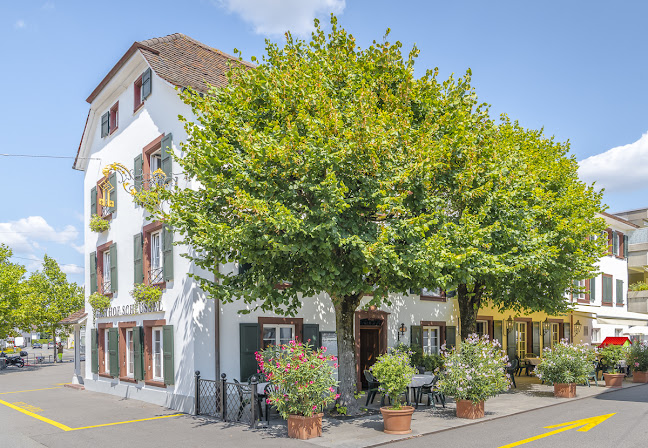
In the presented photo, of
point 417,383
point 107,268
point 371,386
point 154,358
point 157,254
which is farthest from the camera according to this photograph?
point 107,268

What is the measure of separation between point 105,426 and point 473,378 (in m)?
8.47

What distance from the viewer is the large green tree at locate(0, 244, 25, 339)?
3344cm

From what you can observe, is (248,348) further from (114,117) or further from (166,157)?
(114,117)

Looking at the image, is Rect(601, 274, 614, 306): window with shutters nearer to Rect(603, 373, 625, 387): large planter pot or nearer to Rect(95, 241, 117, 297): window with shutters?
Rect(603, 373, 625, 387): large planter pot

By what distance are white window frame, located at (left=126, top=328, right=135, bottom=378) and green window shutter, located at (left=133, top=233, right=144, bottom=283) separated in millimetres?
1984

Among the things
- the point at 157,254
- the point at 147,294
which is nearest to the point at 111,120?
the point at 157,254

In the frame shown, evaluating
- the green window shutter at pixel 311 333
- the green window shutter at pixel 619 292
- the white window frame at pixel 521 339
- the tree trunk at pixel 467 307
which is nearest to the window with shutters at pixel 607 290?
the green window shutter at pixel 619 292

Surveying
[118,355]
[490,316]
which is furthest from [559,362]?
[118,355]

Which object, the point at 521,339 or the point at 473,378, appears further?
the point at 521,339

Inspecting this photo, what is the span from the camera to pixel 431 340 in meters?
21.4

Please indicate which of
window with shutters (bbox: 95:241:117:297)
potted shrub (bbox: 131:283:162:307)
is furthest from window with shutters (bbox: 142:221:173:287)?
window with shutters (bbox: 95:241:117:297)

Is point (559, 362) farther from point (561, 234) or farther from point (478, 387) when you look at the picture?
point (478, 387)

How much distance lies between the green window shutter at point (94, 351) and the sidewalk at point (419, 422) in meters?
9.99

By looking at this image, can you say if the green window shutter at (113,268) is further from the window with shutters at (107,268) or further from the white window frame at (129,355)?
the white window frame at (129,355)
